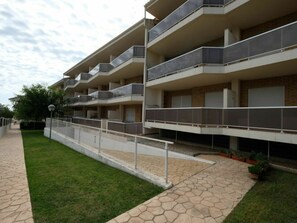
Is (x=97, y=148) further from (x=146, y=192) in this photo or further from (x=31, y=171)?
(x=146, y=192)

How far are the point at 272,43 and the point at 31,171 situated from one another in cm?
1133

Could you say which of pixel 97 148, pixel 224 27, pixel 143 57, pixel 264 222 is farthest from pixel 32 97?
pixel 264 222

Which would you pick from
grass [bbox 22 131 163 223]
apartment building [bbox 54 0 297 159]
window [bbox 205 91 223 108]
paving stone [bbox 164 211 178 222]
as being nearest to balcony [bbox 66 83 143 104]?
apartment building [bbox 54 0 297 159]

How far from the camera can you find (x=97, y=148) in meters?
10.4

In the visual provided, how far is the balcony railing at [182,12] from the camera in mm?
10234

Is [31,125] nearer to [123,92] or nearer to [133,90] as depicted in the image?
[123,92]

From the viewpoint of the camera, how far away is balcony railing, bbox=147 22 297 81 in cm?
757

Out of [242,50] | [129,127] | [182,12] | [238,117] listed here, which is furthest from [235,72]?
[129,127]

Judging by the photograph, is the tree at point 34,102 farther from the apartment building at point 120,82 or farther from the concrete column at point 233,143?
the concrete column at point 233,143

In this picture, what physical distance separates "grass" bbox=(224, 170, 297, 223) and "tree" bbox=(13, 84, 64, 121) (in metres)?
27.6

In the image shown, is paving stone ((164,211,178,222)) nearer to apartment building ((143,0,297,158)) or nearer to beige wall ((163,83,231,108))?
apartment building ((143,0,297,158))

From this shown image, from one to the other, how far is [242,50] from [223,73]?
1350 millimetres

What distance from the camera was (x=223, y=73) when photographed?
10008mm

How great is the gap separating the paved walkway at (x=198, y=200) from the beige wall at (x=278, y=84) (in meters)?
4.22
